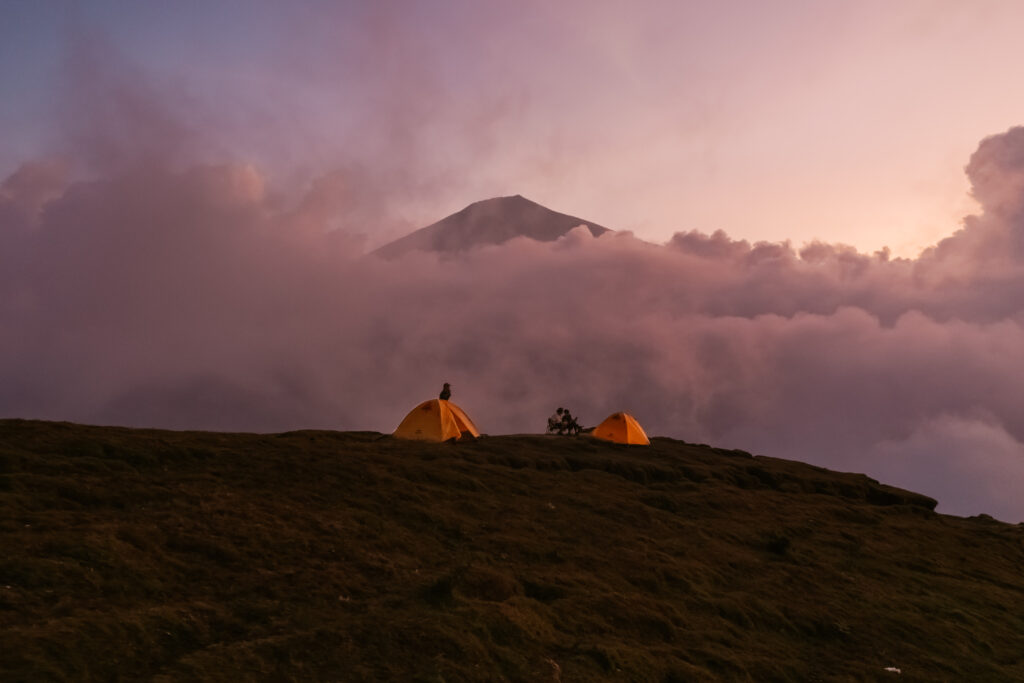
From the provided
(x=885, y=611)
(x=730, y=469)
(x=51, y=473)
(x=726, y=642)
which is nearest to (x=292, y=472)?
(x=51, y=473)

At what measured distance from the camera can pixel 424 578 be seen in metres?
18.8

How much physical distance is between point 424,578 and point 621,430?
40011mm

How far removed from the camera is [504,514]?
2752cm

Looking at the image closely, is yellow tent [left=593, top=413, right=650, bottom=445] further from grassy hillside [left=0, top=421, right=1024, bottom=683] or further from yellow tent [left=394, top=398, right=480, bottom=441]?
grassy hillside [left=0, top=421, right=1024, bottom=683]

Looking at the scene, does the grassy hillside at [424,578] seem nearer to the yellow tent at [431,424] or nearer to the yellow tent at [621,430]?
the yellow tent at [431,424]

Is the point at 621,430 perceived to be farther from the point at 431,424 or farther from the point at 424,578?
the point at 424,578

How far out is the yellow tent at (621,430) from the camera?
187ft

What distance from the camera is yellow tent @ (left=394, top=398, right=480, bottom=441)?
146 feet

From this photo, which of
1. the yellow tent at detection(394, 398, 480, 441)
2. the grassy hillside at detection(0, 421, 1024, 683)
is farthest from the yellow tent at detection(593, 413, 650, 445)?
the grassy hillside at detection(0, 421, 1024, 683)

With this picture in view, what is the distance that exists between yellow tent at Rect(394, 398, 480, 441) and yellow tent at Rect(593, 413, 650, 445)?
14282 mm

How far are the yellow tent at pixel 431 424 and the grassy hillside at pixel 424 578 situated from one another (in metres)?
6.27

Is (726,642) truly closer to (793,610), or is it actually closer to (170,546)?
(793,610)

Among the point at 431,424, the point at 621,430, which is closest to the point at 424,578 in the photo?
the point at 431,424

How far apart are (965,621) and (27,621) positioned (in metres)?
27.8
